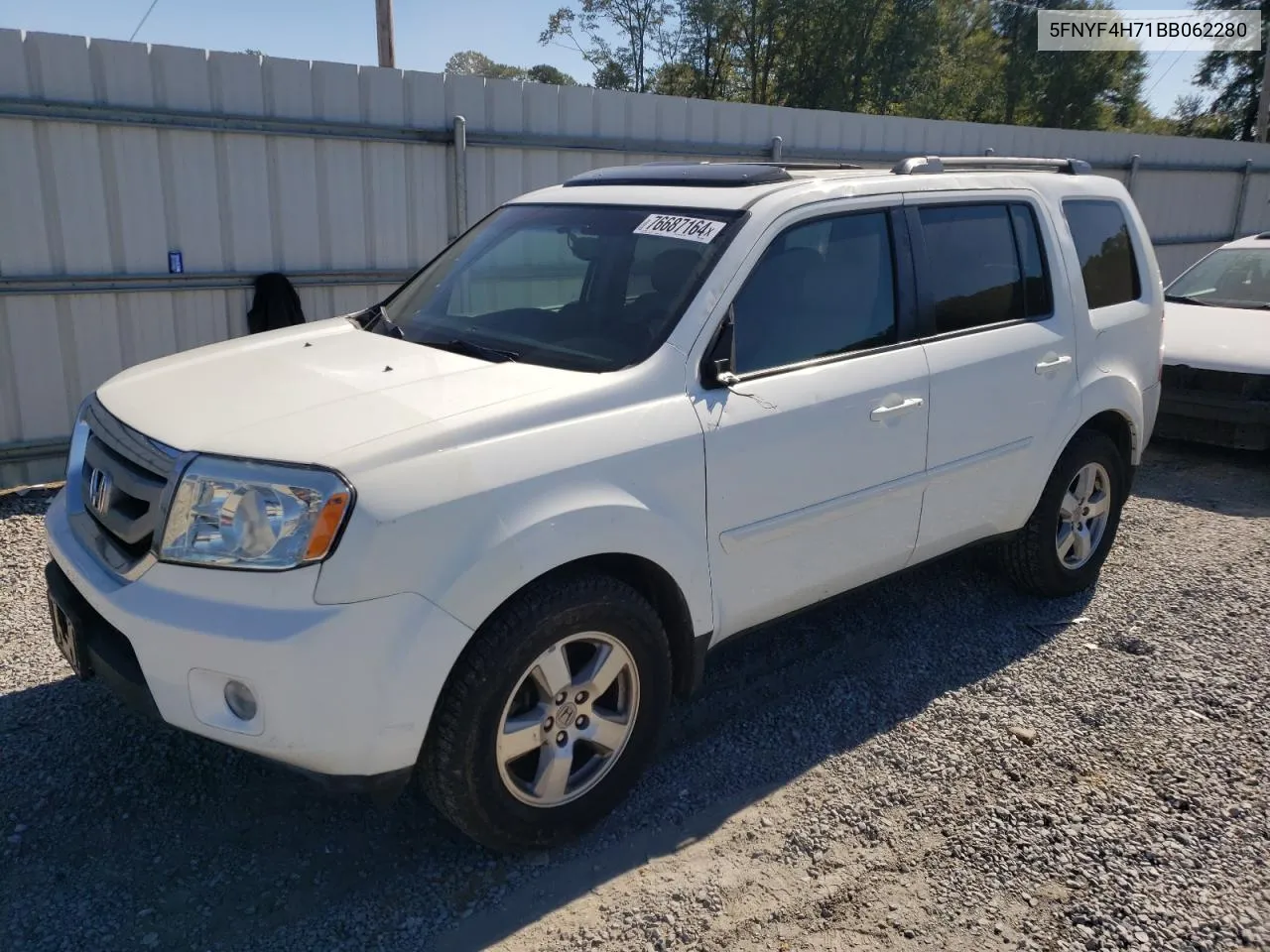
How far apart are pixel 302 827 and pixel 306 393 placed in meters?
1.32

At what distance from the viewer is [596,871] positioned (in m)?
3.01

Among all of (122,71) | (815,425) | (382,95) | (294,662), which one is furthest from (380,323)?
(382,95)

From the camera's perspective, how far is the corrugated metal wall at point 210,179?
6141 millimetres

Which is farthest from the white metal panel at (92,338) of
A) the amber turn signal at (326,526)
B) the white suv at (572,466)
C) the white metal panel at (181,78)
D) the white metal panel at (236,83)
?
the amber turn signal at (326,526)

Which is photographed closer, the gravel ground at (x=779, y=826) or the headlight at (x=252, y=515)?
the headlight at (x=252, y=515)

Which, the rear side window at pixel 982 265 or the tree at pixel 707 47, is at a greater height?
the tree at pixel 707 47

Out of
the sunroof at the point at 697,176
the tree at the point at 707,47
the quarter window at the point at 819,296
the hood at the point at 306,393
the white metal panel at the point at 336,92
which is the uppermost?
the tree at the point at 707,47

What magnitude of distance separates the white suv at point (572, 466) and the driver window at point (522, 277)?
0.02m

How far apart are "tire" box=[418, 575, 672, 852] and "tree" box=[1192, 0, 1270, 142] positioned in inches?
1389

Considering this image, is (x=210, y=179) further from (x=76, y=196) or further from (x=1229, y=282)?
(x=1229, y=282)

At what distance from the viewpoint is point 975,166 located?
4.59 m

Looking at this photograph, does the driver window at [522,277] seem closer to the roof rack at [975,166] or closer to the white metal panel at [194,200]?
the roof rack at [975,166]

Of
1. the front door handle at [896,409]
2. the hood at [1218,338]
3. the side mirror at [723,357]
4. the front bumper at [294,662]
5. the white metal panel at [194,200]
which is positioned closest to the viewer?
the front bumper at [294,662]

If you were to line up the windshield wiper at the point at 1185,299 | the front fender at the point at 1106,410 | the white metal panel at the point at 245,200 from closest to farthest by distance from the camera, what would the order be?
1. the front fender at the point at 1106,410
2. the white metal panel at the point at 245,200
3. the windshield wiper at the point at 1185,299
